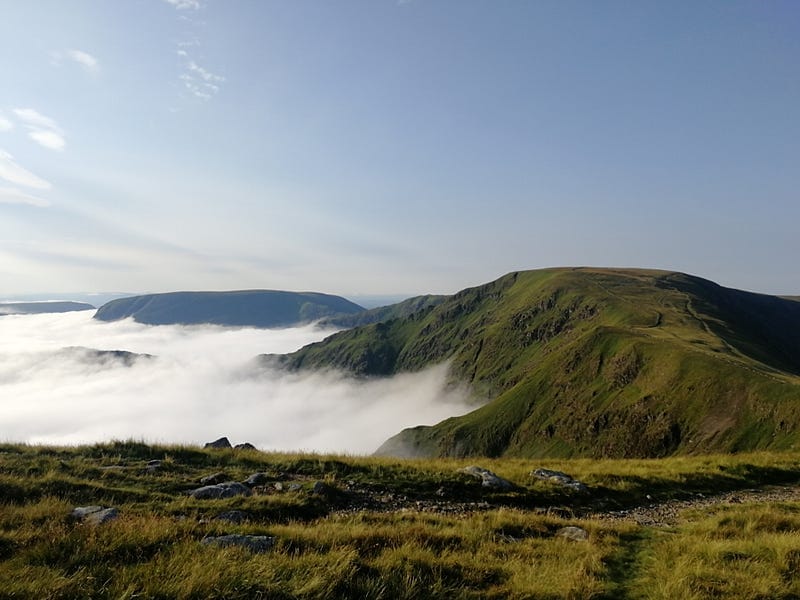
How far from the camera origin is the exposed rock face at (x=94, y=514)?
10.3 m

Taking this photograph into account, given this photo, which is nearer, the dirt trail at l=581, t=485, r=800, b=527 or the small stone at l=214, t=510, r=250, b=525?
the small stone at l=214, t=510, r=250, b=525

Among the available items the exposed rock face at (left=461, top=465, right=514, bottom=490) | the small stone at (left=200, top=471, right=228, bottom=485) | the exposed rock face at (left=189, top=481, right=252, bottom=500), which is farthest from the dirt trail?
the small stone at (left=200, top=471, right=228, bottom=485)

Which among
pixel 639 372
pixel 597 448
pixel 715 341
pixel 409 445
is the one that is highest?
pixel 715 341

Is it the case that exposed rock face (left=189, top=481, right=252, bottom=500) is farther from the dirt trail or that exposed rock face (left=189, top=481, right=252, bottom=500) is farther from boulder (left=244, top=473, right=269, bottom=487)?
the dirt trail

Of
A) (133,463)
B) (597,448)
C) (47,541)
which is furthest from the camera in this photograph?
(597,448)

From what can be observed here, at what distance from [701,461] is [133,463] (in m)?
31.9

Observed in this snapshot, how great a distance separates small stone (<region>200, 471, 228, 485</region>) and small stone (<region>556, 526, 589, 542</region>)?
12.8m

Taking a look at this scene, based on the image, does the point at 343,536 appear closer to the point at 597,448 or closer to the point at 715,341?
the point at 597,448

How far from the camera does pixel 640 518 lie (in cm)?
1617

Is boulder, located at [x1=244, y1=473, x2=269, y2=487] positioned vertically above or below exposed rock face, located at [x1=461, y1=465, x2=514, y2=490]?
below

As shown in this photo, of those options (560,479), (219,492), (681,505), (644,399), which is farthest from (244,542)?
(644,399)

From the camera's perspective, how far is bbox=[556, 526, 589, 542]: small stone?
477 inches

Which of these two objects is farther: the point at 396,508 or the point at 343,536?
the point at 396,508

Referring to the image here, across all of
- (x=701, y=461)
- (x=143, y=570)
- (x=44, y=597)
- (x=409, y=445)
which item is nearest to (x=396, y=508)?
(x=143, y=570)
